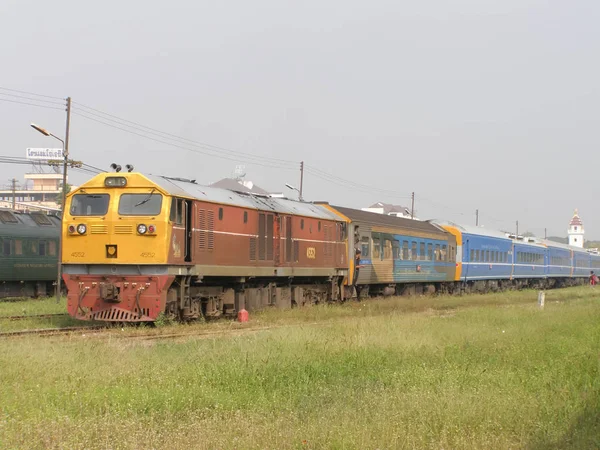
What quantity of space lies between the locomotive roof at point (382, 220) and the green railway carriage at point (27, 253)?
14272mm

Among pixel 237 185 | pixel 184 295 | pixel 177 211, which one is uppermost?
pixel 237 185

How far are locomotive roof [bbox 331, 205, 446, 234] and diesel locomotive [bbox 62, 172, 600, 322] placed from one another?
4.9 inches

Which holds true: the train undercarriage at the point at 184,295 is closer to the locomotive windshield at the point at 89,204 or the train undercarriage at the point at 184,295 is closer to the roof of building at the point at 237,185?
the locomotive windshield at the point at 89,204

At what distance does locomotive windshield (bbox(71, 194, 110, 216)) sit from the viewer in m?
18.7

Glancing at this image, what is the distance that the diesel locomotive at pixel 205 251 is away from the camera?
1803 cm

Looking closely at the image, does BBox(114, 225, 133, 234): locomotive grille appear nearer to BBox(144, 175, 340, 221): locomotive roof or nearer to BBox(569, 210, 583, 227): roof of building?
BBox(144, 175, 340, 221): locomotive roof

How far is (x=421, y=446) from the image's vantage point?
7.70 m

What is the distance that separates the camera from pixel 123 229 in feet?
59.9

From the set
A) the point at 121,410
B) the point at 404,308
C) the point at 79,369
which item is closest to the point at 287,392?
the point at 121,410

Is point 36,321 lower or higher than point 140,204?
lower

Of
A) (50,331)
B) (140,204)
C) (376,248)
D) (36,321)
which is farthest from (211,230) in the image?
(376,248)

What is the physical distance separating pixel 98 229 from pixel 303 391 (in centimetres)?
997

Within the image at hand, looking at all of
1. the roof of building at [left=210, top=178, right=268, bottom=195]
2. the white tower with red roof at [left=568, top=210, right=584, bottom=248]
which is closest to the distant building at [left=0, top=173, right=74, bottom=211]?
the roof of building at [left=210, top=178, right=268, bottom=195]

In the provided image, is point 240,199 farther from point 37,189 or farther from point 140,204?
point 37,189
